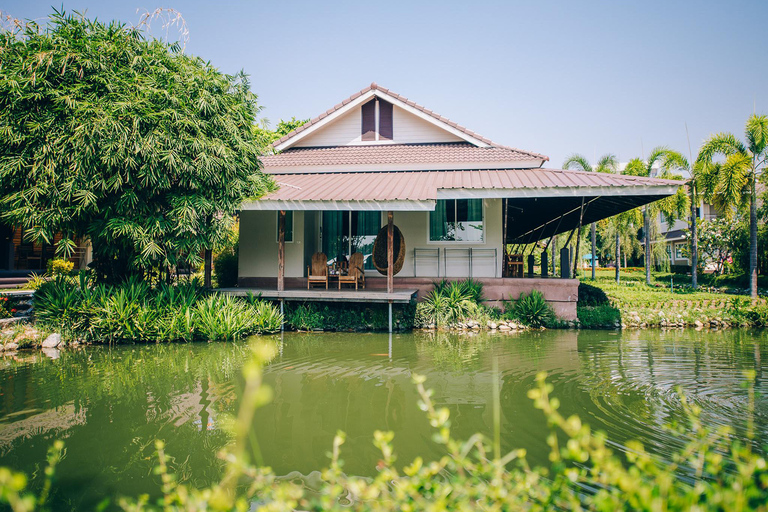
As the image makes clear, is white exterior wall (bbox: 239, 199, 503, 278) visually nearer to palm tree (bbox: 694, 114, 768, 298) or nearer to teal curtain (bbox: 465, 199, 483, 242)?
teal curtain (bbox: 465, 199, 483, 242)

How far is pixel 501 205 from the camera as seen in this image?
12898mm

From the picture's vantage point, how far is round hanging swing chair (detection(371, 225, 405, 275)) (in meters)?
12.7

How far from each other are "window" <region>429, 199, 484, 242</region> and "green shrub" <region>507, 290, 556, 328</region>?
7.66 ft

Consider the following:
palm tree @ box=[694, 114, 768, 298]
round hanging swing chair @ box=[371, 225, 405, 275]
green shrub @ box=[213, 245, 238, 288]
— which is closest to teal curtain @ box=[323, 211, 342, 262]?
round hanging swing chair @ box=[371, 225, 405, 275]

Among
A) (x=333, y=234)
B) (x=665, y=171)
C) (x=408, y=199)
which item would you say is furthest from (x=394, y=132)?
(x=665, y=171)

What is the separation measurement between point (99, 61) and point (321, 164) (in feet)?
22.0

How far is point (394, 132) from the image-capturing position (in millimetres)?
15125

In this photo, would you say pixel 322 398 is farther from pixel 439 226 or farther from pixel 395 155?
pixel 395 155

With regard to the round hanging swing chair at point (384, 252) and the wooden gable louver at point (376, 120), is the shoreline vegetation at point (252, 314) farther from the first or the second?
the wooden gable louver at point (376, 120)

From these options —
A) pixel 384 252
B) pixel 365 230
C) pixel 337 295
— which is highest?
pixel 365 230

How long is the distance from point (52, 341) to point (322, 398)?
23.3 ft

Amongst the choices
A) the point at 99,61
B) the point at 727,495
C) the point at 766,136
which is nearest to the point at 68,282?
the point at 99,61

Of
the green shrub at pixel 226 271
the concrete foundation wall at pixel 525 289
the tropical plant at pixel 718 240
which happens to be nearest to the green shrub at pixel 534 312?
the concrete foundation wall at pixel 525 289

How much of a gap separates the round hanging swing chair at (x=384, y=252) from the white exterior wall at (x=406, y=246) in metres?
0.39
